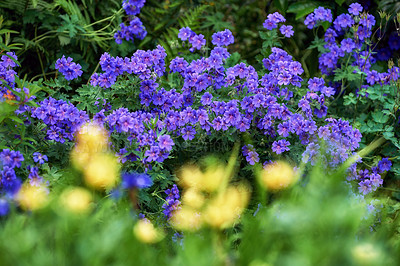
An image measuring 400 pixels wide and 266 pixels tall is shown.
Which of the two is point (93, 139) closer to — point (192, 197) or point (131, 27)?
point (192, 197)

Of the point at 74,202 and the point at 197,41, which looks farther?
the point at 197,41

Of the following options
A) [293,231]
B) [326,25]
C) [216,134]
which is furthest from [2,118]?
[326,25]

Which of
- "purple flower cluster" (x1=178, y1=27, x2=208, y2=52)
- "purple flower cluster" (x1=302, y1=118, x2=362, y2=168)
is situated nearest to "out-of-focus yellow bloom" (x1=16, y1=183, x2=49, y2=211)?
"purple flower cluster" (x1=302, y1=118, x2=362, y2=168)

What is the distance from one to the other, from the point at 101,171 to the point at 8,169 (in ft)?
1.75

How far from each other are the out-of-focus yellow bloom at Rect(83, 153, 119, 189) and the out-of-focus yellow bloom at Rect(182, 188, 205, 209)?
411 millimetres

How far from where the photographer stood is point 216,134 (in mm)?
3170

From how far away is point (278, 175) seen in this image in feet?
9.46

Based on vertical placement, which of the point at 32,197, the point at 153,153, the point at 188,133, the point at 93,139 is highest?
the point at 32,197

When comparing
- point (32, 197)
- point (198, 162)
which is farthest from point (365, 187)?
point (32, 197)

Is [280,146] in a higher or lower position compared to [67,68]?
lower

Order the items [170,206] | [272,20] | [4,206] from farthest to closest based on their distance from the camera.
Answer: [272,20]
[170,206]
[4,206]

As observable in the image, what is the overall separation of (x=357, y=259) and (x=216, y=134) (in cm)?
169

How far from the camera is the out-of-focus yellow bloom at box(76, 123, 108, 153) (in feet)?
9.18

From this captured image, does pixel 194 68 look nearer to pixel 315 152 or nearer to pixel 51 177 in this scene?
pixel 315 152
